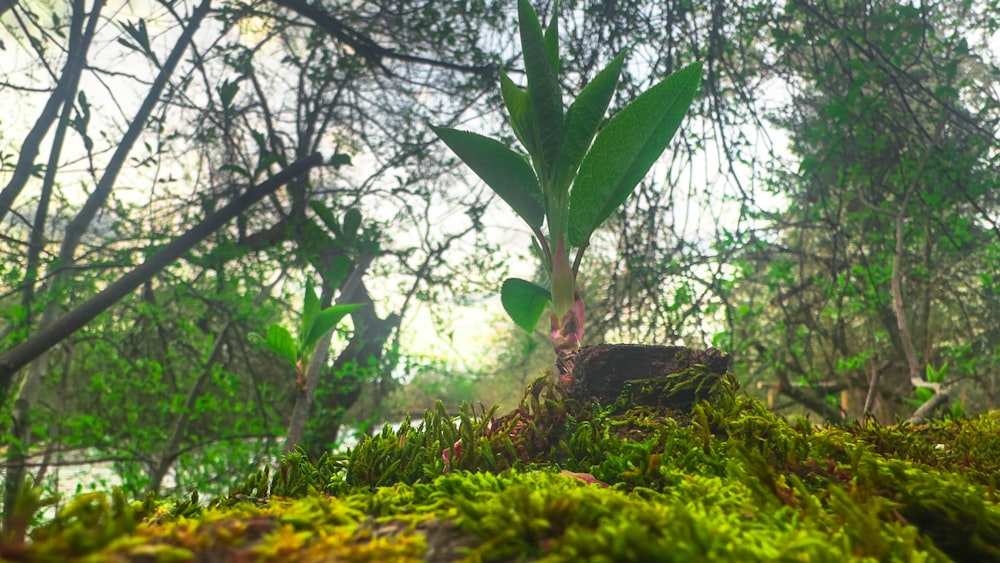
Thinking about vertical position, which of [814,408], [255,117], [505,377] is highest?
[255,117]

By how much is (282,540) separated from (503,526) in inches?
6.5

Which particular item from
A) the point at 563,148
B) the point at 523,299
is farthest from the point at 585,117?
the point at 523,299

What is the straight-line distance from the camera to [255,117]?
130 inches

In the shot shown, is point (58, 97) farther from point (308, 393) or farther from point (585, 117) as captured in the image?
point (585, 117)

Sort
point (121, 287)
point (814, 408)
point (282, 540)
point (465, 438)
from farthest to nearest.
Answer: point (814, 408) < point (121, 287) < point (465, 438) < point (282, 540)

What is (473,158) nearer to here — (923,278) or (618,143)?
(618,143)

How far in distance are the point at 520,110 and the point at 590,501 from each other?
80 cm

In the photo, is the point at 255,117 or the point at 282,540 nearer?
the point at 282,540

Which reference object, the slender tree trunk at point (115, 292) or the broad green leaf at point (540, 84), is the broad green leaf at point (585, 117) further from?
the slender tree trunk at point (115, 292)

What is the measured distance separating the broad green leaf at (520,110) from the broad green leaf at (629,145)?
14 centimetres

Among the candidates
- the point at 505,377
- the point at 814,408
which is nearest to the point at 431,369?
the point at 505,377

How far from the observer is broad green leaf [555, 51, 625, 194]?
102cm

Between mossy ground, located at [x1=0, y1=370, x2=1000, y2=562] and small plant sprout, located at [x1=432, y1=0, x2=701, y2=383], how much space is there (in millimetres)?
231

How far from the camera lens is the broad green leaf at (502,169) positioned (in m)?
1.02
